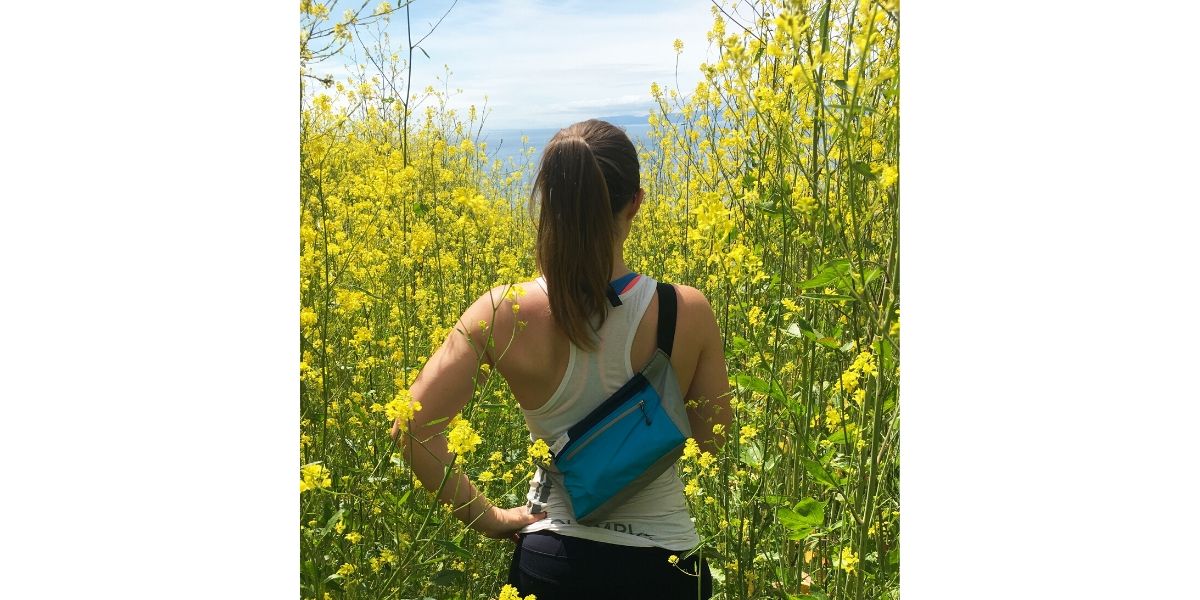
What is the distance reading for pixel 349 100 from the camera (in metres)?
1.70

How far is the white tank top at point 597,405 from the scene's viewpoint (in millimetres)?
1526

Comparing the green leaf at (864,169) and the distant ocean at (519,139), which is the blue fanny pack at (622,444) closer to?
the distant ocean at (519,139)

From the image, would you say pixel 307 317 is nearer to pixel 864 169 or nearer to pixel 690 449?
pixel 690 449

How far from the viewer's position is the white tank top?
1526mm

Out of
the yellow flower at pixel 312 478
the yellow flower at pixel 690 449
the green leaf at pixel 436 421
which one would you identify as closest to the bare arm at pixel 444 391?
the green leaf at pixel 436 421

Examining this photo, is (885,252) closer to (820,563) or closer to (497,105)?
(820,563)

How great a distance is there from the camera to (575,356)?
1.52 m

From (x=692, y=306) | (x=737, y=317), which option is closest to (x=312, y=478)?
(x=692, y=306)

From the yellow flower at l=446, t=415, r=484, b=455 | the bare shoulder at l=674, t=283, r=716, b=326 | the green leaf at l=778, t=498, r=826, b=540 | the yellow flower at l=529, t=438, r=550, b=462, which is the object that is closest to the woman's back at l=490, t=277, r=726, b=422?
the bare shoulder at l=674, t=283, r=716, b=326

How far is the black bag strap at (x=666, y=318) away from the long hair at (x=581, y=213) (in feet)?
0.35

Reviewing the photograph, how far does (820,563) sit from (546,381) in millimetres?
602

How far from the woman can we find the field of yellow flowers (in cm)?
6

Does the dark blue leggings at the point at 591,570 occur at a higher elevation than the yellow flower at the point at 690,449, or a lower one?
lower
